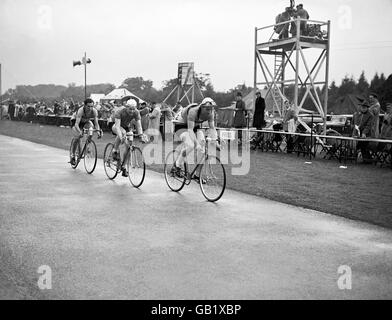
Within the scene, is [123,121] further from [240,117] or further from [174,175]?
[240,117]

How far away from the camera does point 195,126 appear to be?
9.96 m

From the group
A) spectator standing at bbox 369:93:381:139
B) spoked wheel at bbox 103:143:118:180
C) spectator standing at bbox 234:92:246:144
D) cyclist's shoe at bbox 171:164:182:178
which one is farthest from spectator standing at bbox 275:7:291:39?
Result: cyclist's shoe at bbox 171:164:182:178

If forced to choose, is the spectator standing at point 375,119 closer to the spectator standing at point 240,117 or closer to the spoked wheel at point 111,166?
the spectator standing at point 240,117

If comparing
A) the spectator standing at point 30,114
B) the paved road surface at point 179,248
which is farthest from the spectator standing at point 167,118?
the spectator standing at point 30,114

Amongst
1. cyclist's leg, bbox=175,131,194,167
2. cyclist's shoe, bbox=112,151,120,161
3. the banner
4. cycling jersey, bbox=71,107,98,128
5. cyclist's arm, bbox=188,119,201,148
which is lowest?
cyclist's shoe, bbox=112,151,120,161

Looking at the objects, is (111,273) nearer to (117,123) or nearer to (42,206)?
(42,206)

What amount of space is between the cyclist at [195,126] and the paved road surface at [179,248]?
0.89 m

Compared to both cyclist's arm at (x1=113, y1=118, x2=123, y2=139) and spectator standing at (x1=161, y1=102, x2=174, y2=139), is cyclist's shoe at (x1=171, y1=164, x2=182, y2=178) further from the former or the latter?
spectator standing at (x1=161, y1=102, x2=174, y2=139)

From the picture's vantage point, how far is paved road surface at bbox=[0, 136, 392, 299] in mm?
4750

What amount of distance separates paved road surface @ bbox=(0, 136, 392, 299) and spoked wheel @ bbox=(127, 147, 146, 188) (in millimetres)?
785

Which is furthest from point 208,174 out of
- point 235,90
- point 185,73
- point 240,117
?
point 235,90

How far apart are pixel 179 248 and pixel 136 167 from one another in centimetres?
531

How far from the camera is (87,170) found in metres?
13.0

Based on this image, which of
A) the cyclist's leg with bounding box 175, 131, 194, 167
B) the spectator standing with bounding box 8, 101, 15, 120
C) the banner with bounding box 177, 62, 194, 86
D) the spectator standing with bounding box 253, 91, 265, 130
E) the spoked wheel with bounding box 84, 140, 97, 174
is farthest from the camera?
the spectator standing with bounding box 8, 101, 15, 120
